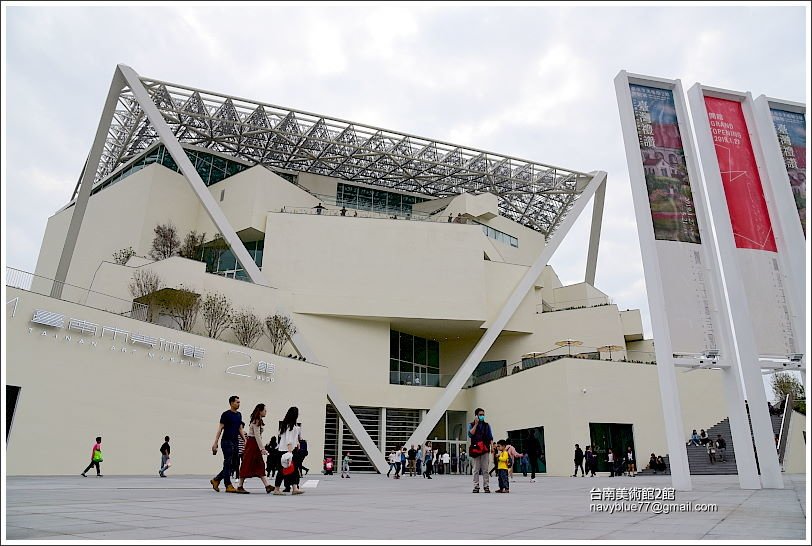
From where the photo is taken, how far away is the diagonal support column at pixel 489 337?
1228 inches

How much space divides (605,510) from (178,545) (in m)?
4.63

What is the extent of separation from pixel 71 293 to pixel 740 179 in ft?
60.7

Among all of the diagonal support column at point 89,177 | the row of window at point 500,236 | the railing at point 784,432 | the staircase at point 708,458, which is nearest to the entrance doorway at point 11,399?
the diagonal support column at point 89,177

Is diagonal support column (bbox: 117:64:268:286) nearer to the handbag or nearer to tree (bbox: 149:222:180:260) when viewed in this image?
tree (bbox: 149:222:180:260)

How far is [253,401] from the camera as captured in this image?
23.0 m

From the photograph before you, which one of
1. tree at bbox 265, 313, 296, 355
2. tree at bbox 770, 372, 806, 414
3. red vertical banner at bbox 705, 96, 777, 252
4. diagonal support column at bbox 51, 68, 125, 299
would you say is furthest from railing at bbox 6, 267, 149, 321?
tree at bbox 770, 372, 806, 414

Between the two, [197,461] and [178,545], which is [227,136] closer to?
[197,461]

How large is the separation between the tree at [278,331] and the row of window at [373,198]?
1526 cm

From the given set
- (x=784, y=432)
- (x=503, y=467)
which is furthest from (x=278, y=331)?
(x=784, y=432)

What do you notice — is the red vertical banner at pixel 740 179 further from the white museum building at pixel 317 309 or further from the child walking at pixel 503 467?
the white museum building at pixel 317 309

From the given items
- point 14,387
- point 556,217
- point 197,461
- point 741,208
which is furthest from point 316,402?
point 556,217

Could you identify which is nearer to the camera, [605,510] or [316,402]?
[605,510]

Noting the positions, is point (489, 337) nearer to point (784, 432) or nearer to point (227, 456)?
point (784, 432)

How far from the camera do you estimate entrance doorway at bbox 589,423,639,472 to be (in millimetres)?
25375
